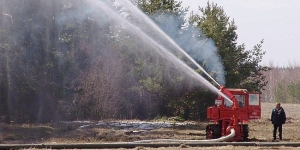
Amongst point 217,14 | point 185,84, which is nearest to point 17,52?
point 185,84

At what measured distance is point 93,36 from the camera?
39656 millimetres

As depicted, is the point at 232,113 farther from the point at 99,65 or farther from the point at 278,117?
the point at 99,65

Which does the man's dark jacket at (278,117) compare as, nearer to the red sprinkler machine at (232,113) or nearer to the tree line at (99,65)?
the red sprinkler machine at (232,113)

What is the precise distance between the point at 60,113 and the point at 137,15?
8999mm

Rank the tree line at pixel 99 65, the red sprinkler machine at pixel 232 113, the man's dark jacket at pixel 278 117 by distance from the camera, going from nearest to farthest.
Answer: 1. the red sprinkler machine at pixel 232 113
2. the man's dark jacket at pixel 278 117
3. the tree line at pixel 99 65

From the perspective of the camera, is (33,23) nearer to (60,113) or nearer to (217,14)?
(60,113)

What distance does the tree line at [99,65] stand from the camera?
30812 millimetres

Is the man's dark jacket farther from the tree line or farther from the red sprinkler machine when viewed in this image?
the tree line

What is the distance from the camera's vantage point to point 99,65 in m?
39.4

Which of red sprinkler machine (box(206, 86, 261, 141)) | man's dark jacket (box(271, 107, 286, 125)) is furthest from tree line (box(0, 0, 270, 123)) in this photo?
red sprinkler machine (box(206, 86, 261, 141))

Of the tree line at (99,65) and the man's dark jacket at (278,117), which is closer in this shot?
the man's dark jacket at (278,117)

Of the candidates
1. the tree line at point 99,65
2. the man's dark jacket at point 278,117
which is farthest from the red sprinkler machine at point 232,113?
the tree line at point 99,65

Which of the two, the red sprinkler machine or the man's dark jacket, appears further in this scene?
the man's dark jacket

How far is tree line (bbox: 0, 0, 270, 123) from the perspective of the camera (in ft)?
101
